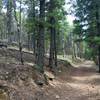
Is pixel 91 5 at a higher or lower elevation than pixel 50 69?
higher

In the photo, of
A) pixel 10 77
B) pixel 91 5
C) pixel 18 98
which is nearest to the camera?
pixel 18 98

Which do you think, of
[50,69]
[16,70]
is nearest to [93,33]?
[50,69]

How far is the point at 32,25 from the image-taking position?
18172 mm

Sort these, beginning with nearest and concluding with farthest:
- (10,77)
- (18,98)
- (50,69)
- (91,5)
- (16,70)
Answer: (18,98), (10,77), (16,70), (50,69), (91,5)

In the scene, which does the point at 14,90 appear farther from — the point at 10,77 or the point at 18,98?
the point at 10,77

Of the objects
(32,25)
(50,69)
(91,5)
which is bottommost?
(50,69)

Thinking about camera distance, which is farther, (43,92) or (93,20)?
(93,20)

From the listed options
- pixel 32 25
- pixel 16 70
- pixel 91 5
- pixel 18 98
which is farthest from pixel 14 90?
pixel 91 5

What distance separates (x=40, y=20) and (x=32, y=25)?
2.10 feet

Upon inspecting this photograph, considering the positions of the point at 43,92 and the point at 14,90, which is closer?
the point at 14,90

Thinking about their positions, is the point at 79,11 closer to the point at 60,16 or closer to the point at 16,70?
the point at 60,16

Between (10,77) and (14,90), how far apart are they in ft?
6.03

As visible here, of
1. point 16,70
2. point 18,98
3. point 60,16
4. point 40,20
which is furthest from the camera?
point 60,16

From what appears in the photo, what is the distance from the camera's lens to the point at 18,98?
38.2 feet
